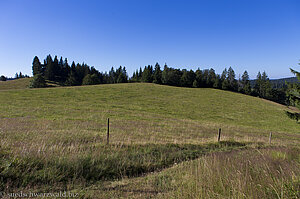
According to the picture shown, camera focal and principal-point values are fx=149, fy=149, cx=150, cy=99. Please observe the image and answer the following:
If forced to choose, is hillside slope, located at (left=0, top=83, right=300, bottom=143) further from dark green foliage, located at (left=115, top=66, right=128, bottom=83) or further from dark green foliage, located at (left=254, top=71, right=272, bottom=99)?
dark green foliage, located at (left=254, top=71, right=272, bottom=99)

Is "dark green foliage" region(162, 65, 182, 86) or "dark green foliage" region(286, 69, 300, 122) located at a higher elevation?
"dark green foliage" region(162, 65, 182, 86)

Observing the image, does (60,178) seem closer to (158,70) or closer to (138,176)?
(138,176)

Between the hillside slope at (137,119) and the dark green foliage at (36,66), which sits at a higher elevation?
the dark green foliage at (36,66)

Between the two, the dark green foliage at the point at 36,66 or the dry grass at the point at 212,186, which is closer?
the dry grass at the point at 212,186

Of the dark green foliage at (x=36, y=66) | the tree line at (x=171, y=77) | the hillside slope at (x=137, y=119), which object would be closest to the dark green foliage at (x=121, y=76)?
the tree line at (x=171, y=77)

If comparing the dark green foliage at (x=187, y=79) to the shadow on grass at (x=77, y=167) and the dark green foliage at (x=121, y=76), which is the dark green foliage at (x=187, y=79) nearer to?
the dark green foliage at (x=121, y=76)

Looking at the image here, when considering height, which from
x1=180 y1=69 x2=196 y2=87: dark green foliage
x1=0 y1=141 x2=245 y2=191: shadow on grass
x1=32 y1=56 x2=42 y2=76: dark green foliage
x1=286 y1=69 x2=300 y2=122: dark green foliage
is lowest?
x1=0 y1=141 x2=245 y2=191: shadow on grass

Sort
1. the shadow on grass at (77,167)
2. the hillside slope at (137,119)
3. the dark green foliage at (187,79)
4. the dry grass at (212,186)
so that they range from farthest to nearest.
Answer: the dark green foliage at (187,79) → the hillside slope at (137,119) → the shadow on grass at (77,167) → the dry grass at (212,186)

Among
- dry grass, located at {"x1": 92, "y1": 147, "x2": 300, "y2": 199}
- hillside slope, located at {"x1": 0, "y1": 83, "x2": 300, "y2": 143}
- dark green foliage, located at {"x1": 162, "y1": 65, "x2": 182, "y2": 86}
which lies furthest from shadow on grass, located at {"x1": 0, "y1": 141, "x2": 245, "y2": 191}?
dark green foliage, located at {"x1": 162, "y1": 65, "x2": 182, "y2": 86}

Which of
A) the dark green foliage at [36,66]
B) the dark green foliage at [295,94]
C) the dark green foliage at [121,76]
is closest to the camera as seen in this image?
the dark green foliage at [295,94]

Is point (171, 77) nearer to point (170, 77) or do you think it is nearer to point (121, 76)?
point (170, 77)

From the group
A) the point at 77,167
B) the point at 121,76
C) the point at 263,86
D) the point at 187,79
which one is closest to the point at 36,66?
the point at 121,76

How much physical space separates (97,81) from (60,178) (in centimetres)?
8518

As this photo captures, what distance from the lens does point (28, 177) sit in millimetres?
3670
